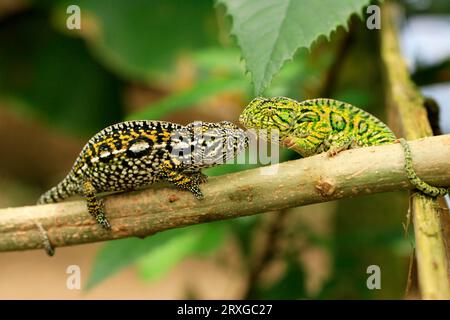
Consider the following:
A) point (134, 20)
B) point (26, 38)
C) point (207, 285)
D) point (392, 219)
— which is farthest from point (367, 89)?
point (207, 285)

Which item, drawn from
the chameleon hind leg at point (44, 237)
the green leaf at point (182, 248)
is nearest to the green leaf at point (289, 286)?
the green leaf at point (182, 248)

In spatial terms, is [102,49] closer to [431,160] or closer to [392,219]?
[392,219]

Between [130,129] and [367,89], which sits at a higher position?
[367,89]

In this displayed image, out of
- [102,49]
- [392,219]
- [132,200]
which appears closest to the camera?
[132,200]

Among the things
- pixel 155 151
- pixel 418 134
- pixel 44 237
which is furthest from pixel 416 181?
pixel 44 237

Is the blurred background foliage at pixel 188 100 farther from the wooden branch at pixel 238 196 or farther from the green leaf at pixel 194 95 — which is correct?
the wooden branch at pixel 238 196

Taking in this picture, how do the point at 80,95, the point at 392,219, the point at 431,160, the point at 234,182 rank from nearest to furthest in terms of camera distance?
the point at 431,160 → the point at 234,182 → the point at 392,219 → the point at 80,95
